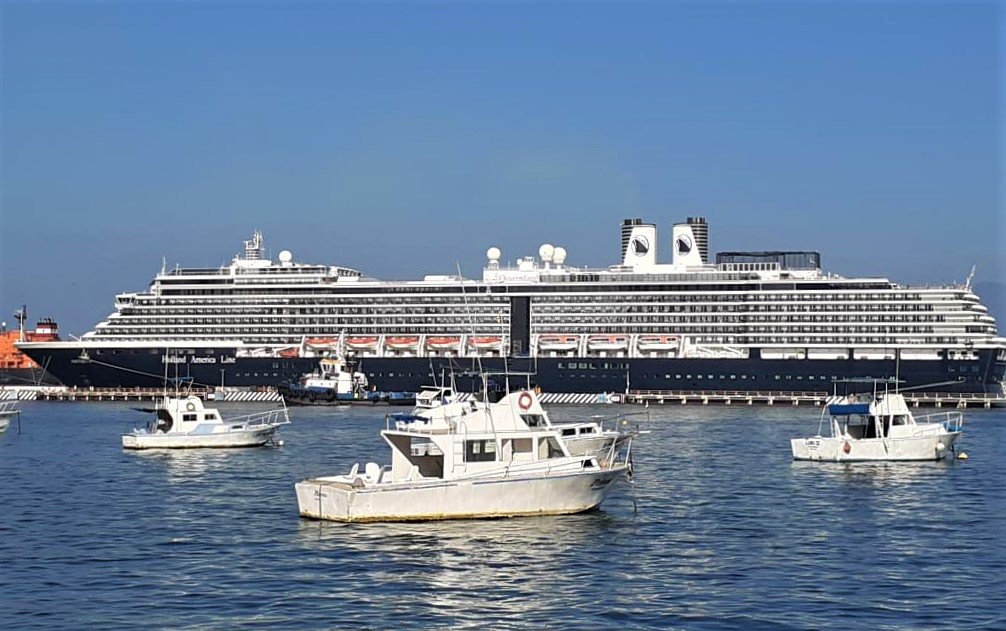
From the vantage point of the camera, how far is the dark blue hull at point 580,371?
381 ft

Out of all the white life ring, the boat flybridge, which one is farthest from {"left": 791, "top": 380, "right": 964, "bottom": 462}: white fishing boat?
the boat flybridge

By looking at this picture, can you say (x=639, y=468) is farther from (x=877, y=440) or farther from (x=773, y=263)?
(x=773, y=263)

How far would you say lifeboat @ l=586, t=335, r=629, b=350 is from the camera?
126438 mm

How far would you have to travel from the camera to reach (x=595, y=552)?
3466 cm

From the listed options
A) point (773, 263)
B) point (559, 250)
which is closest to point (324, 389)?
point (559, 250)

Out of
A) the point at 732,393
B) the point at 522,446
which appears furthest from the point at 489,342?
the point at 522,446

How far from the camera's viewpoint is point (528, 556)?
33.6m

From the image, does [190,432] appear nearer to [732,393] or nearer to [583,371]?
[583,371]

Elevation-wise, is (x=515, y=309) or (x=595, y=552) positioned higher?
(x=515, y=309)

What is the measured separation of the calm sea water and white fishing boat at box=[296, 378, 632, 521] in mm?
654

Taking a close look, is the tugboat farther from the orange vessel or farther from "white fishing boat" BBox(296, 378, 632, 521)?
"white fishing boat" BBox(296, 378, 632, 521)

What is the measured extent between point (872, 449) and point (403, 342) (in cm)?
7694

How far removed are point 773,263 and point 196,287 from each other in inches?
2283

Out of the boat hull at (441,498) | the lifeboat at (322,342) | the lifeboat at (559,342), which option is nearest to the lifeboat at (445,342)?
the lifeboat at (559,342)
